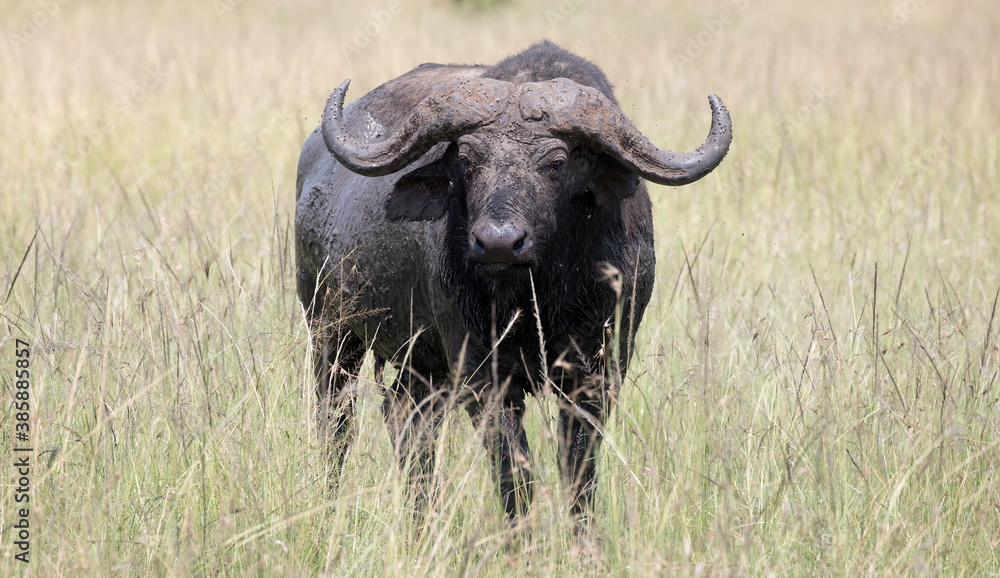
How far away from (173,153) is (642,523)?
654 cm

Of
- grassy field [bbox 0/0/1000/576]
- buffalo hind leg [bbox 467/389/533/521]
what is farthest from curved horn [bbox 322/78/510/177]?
buffalo hind leg [bbox 467/389/533/521]

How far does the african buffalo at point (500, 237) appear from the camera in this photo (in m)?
3.41

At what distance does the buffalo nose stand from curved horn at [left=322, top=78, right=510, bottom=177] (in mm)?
505

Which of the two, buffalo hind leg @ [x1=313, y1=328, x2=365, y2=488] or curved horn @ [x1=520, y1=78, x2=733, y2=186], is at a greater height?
curved horn @ [x1=520, y1=78, x2=733, y2=186]

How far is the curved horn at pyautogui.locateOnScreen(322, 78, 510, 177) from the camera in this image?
3.46 meters

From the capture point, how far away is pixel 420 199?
3.88m

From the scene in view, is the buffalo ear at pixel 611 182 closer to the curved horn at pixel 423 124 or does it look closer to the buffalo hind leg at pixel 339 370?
the curved horn at pixel 423 124

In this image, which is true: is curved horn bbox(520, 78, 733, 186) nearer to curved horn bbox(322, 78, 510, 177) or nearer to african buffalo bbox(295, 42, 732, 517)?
african buffalo bbox(295, 42, 732, 517)

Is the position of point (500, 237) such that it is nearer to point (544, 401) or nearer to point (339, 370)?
point (544, 401)

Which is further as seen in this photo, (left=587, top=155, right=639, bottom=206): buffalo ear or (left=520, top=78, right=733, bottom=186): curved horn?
(left=587, top=155, right=639, bottom=206): buffalo ear

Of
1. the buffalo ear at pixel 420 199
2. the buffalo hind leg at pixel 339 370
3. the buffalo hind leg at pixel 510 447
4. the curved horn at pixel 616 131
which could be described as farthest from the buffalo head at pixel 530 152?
the buffalo hind leg at pixel 339 370

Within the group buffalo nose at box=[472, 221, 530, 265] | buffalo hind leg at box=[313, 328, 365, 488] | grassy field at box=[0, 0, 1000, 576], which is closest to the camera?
grassy field at box=[0, 0, 1000, 576]

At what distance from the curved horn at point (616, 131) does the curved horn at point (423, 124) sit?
0.44 feet

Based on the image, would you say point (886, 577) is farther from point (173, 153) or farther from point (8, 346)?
point (173, 153)
